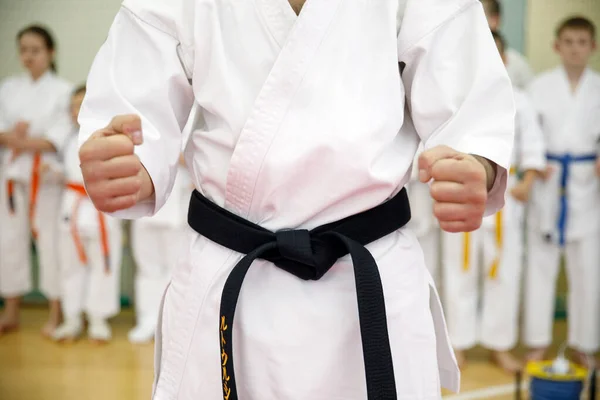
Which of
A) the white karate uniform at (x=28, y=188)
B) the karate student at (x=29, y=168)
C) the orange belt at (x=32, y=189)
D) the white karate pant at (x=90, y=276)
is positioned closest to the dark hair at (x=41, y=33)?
the karate student at (x=29, y=168)

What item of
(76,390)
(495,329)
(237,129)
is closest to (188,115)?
(237,129)

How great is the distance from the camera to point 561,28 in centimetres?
380

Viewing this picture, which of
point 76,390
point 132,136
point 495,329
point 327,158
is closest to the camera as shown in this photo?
point 132,136

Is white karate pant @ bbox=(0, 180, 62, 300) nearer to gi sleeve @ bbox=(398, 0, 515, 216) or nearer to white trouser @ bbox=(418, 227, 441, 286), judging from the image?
white trouser @ bbox=(418, 227, 441, 286)

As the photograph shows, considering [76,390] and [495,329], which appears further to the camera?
[495,329]

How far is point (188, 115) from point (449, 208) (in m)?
0.48

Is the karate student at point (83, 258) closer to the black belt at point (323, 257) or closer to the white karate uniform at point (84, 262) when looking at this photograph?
the white karate uniform at point (84, 262)

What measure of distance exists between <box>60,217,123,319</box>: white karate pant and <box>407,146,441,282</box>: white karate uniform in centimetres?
166

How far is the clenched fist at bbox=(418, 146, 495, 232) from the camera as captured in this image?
0.90 metres

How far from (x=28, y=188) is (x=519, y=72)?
2.93 meters

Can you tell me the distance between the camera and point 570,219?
3754 millimetres

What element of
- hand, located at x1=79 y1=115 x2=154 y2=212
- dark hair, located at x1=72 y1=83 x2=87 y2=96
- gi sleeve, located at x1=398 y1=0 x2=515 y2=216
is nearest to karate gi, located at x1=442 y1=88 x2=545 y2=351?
dark hair, located at x1=72 y1=83 x2=87 y2=96

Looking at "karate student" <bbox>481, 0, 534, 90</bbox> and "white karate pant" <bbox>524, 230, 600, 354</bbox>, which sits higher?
"karate student" <bbox>481, 0, 534, 90</bbox>

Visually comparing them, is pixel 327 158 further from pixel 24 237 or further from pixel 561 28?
pixel 24 237
